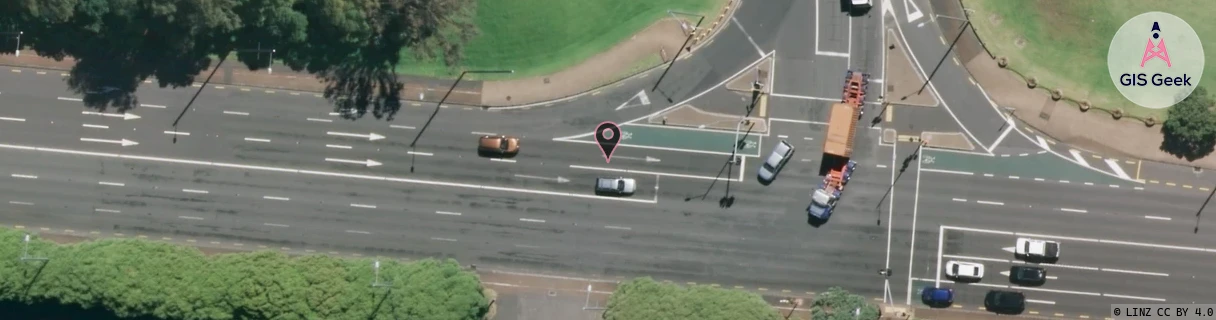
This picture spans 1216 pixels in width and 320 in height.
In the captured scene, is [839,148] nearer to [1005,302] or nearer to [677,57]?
[677,57]

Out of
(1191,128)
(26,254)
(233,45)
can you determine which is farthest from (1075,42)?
(26,254)

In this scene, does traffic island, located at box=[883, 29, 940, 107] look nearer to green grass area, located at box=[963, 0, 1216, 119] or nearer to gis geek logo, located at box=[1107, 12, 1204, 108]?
green grass area, located at box=[963, 0, 1216, 119]

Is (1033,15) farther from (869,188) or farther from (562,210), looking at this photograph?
(562,210)

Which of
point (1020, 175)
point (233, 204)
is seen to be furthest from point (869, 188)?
point (233, 204)

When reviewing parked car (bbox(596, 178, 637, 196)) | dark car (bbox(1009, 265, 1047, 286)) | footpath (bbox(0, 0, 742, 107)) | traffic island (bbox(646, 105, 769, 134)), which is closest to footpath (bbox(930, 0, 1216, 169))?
dark car (bbox(1009, 265, 1047, 286))

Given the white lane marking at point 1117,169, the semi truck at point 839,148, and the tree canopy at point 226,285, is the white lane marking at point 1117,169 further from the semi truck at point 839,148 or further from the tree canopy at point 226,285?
the tree canopy at point 226,285

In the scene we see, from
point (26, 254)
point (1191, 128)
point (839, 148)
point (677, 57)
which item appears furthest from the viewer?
point (677, 57)
